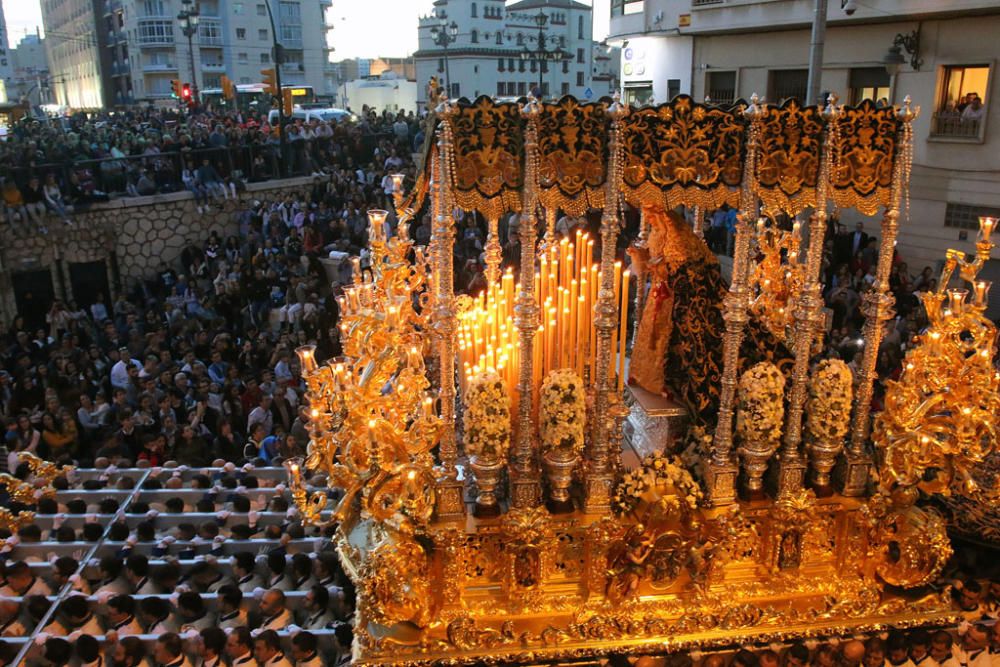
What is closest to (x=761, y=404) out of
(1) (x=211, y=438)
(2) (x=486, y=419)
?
(2) (x=486, y=419)

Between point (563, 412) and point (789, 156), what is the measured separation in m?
2.58

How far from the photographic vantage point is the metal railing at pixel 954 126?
15.2 m

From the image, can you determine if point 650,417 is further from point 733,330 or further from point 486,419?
point 486,419

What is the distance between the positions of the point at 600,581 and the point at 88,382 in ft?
28.9

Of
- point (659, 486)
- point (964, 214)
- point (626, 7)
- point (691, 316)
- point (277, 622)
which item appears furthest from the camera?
point (626, 7)

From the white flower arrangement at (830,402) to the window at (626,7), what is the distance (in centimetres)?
1792

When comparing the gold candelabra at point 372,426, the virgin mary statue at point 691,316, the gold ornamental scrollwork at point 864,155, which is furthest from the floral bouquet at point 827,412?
the gold candelabra at point 372,426

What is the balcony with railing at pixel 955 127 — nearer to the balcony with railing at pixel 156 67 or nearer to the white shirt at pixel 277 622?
the white shirt at pixel 277 622

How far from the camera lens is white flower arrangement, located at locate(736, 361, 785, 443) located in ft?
20.9

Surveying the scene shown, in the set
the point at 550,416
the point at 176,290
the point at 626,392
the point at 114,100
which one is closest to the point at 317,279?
the point at 176,290

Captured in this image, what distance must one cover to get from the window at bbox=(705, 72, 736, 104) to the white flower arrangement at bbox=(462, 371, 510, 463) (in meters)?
17.1

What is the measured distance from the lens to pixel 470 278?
13070 mm

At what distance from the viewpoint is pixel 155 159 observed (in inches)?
776

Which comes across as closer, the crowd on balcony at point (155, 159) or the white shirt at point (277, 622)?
the white shirt at point (277, 622)
